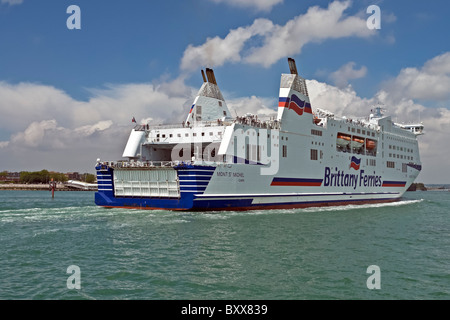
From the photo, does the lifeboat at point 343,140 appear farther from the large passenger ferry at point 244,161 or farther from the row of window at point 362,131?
the row of window at point 362,131

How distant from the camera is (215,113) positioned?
34.3 m

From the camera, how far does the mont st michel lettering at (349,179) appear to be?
117ft

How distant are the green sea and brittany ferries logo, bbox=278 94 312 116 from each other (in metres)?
12.3

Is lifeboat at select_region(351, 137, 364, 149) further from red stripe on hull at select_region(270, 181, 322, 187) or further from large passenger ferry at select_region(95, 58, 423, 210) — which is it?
red stripe on hull at select_region(270, 181, 322, 187)

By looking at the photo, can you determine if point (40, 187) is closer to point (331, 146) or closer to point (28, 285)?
point (331, 146)

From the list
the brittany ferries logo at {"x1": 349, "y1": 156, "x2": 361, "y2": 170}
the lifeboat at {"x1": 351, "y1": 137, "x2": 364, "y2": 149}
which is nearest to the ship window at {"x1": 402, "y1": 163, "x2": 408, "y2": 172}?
the lifeboat at {"x1": 351, "y1": 137, "x2": 364, "y2": 149}

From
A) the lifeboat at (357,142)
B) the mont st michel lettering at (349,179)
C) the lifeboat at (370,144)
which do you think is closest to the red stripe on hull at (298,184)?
the mont st michel lettering at (349,179)

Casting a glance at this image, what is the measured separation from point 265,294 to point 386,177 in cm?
3824

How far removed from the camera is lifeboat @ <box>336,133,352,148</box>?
3805 centimetres

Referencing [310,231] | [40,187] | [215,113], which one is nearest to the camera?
[310,231]

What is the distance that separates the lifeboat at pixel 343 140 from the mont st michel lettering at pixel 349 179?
9.88ft

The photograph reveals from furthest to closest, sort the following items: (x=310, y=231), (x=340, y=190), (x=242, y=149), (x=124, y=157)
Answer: (x=340, y=190) < (x=124, y=157) < (x=242, y=149) < (x=310, y=231)

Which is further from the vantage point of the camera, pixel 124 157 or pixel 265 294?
pixel 124 157
